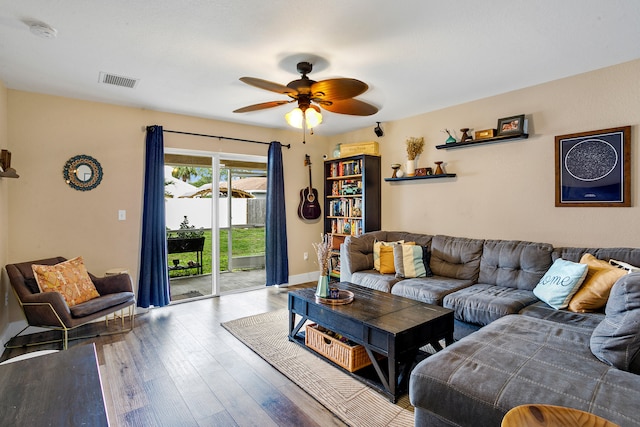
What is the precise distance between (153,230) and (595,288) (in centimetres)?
443

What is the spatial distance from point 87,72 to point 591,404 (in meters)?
4.14

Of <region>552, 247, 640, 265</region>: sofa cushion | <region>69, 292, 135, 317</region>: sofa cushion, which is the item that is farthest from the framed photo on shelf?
<region>69, 292, 135, 317</region>: sofa cushion

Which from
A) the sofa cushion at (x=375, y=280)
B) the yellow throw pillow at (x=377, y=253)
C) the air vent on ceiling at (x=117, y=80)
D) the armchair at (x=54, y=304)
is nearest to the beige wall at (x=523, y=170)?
the yellow throw pillow at (x=377, y=253)

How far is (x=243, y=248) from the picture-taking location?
5.26 m

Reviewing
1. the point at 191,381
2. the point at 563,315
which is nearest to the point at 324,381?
the point at 191,381

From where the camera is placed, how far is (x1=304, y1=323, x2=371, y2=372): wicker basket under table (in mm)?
2502

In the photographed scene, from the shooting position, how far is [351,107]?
294cm

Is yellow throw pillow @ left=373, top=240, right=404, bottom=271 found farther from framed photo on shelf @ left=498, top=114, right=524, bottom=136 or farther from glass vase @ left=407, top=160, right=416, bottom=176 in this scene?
framed photo on shelf @ left=498, top=114, right=524, bottom=136

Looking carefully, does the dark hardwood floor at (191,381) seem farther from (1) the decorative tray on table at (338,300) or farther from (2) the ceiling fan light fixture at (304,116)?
(2) the ceiling fan light fixture at (304,116)

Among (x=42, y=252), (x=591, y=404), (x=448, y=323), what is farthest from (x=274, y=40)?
(x=42, y=252)

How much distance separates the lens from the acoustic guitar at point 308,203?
5.45 meters

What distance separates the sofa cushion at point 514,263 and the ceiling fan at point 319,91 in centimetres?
197

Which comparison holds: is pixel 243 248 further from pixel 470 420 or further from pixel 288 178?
pixel 470 420

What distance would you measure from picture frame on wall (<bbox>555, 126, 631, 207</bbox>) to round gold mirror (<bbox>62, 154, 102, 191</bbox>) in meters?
4.93
